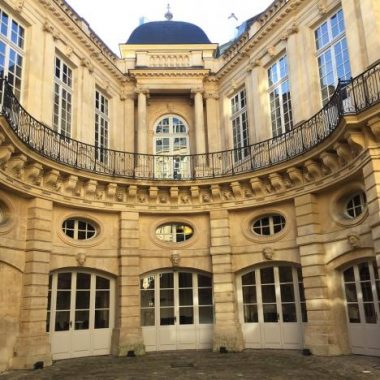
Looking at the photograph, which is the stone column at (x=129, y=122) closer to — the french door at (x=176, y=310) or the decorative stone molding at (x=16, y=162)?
the french door at (x=176, y=310)

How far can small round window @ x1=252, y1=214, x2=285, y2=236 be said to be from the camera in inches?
444

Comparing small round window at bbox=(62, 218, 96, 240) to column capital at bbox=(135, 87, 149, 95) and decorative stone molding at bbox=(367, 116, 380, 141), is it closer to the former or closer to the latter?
column capital at bbox=(135, 87, 149, 95)

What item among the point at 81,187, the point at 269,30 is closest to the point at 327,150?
the point at 269,30

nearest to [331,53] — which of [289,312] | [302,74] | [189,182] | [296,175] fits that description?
[302,74]

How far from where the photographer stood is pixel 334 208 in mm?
9961

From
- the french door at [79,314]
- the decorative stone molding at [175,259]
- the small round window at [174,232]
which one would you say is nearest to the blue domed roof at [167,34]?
the small round window at [174,232]

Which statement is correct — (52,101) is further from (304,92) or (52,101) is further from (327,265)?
(327,265)

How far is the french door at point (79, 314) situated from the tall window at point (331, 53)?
7911 mm

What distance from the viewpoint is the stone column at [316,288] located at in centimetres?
941

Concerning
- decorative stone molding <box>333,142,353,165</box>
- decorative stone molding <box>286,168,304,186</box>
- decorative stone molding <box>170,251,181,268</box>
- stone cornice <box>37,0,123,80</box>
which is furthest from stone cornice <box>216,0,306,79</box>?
decorative stone molding <box>170,251,181,268</box>

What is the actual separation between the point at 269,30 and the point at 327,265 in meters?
7.42

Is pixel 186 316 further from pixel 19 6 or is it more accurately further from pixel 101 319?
pixel 19 6

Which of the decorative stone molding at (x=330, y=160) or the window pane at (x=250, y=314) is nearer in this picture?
the decorative stone molding at (x=330, y=160)

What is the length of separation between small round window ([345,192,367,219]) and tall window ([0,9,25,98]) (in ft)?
28.6
